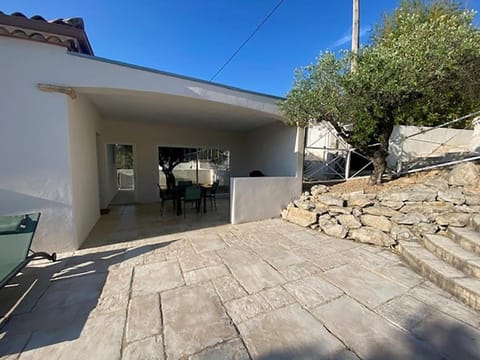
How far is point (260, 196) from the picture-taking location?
5004 millimetres

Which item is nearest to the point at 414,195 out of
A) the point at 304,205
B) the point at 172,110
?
the point at 304,205

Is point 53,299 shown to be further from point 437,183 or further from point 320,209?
point 437,183

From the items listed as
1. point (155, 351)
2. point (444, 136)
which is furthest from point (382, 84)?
point (444, 136)

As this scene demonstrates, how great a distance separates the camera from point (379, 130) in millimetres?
4246

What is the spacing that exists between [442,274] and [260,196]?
10.8ft

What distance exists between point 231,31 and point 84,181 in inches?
274

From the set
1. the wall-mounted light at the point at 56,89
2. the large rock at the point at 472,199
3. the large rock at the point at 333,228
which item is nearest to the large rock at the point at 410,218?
the large rock at the point at 472,199

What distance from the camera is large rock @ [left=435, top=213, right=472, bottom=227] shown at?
307 centimetres

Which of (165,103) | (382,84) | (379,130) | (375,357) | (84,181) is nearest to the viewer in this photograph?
(375,357)

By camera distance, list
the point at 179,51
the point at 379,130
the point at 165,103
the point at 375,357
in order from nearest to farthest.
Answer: the point at 375,357 → the point at 379,130 → the point at 165,103 → the point at 179,51

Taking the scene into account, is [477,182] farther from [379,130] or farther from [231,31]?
[231,31]

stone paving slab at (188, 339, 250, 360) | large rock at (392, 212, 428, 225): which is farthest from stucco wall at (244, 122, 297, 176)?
stone paving slab at (188, 339, 250, 360)

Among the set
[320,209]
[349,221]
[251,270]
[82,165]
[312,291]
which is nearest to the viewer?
[312,291]

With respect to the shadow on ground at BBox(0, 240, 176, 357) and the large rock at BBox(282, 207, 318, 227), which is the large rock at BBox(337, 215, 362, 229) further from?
the shadow on ground at BBox(0, 240, 176, 357)
